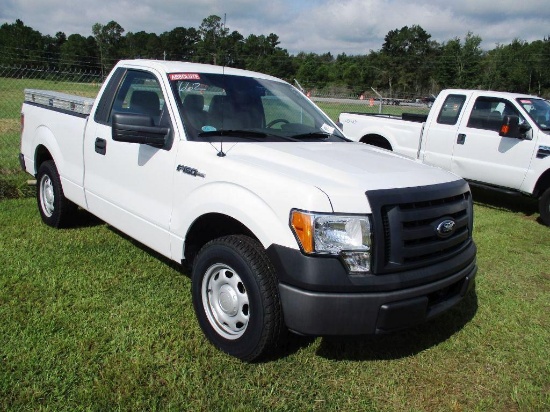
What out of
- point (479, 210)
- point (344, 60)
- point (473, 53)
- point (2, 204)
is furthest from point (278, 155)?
point (344, 60)

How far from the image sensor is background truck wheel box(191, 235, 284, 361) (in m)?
2.75

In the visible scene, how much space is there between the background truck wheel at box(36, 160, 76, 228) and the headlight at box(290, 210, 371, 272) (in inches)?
136

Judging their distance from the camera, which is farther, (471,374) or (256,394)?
(471,374)

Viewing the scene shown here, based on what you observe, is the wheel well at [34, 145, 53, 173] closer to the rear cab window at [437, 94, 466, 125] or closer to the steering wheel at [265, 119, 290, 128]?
the steering wheel at [265, 119, 290, 128]

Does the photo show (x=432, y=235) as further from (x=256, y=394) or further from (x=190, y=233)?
(x=190, y=233)

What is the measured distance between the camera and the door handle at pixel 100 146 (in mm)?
4202

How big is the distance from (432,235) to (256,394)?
4.52ft

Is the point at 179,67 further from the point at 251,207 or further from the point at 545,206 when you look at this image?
the point at 545,206

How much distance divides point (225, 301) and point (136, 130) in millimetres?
1332

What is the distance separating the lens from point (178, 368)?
2.95 meters

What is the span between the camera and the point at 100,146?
4246 mm

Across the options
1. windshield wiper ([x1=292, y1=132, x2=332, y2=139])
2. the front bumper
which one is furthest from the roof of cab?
the front bumper

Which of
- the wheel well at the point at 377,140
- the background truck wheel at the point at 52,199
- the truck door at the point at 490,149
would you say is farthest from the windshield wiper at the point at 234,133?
the wheel well at the point at 377,140

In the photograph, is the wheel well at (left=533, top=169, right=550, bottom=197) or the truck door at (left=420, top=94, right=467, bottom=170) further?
the truck door at (left=420, top=94, right=467, bottom=170)
